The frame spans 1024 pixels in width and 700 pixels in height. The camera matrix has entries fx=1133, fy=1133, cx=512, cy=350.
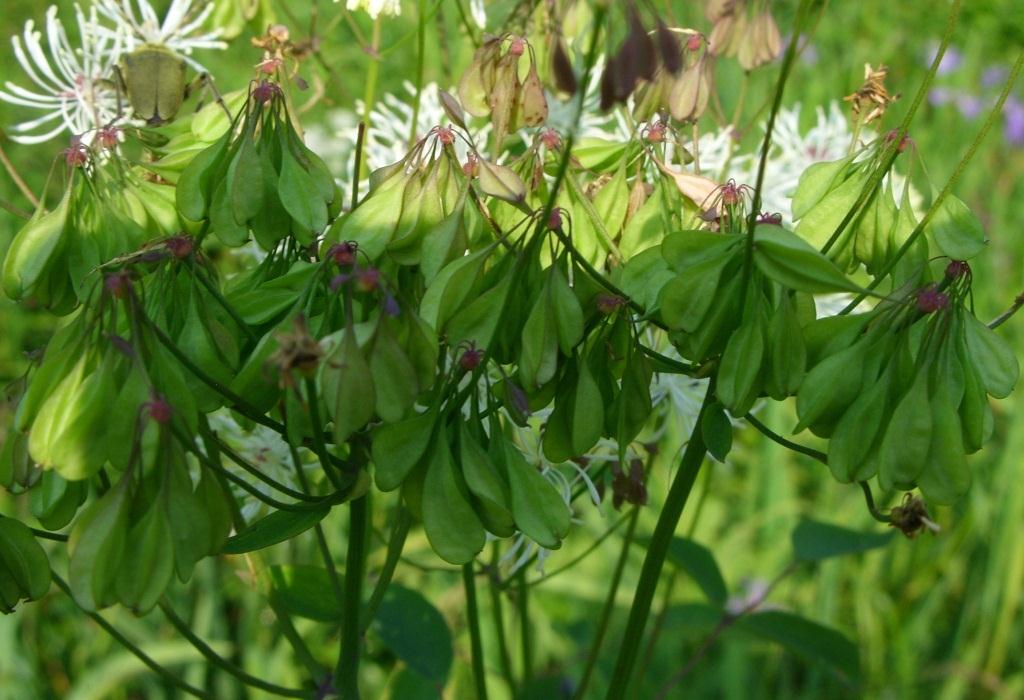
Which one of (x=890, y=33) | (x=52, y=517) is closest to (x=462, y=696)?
(x=52, y=517)

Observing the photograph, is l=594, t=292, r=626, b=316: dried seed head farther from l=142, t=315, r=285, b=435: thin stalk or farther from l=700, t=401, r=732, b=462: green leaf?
l=142, t=315, r=285, b=435: thin stalk

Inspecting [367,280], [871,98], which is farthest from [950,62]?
[367,280]

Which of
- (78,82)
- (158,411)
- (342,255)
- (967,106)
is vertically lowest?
(158,411)

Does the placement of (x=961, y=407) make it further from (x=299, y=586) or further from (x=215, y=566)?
(x=215, y=566)

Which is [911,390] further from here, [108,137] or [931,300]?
[108,137]

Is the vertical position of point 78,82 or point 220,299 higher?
point 78,82

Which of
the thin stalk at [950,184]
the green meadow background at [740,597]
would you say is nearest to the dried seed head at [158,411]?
the thin stalk at [950,184]

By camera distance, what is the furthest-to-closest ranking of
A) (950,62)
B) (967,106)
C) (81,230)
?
1. (950,62)
2. (967,106)
3. (81,230)
